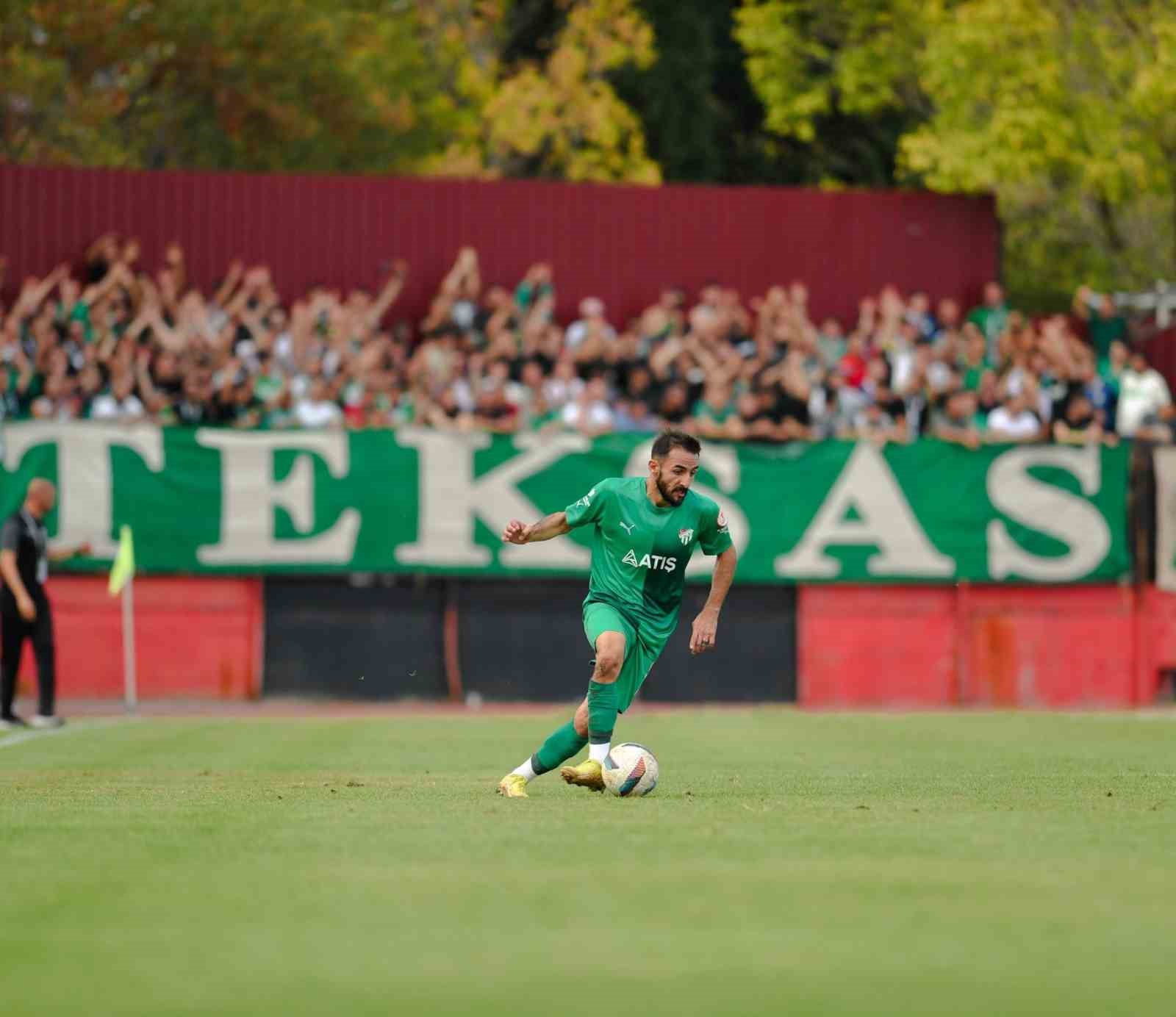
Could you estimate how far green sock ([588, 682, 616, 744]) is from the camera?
36.8 feet

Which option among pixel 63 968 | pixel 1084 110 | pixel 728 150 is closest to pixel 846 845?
pixel 63 968

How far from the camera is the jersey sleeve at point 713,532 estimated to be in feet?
38.3

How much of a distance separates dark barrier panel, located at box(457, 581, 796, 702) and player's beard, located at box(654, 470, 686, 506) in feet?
43.8

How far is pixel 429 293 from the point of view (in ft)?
96.2

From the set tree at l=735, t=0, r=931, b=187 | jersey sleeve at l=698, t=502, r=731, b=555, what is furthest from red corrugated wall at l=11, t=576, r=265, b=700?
tree at l=735, t=0, r=931, b=187

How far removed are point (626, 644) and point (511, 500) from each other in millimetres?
13476

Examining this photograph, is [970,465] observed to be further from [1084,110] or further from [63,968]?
[63,968]

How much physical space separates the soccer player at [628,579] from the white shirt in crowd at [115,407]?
47.0 ft

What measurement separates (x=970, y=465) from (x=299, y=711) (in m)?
8.27

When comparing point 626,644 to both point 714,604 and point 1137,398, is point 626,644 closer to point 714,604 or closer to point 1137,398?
point 714,604

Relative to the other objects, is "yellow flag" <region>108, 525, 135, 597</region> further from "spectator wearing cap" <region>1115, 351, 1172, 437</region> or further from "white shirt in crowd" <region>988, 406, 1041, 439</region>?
"spectator wearing cap" <region>1115, 351, 1172, 437</region>

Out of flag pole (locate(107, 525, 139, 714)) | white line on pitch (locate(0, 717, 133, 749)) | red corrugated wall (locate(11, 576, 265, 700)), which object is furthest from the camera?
red corrugated wall (locate(11, 576, 265, 700))

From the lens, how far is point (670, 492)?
11312mm

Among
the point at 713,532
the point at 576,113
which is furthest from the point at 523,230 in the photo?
the point at 576,113
